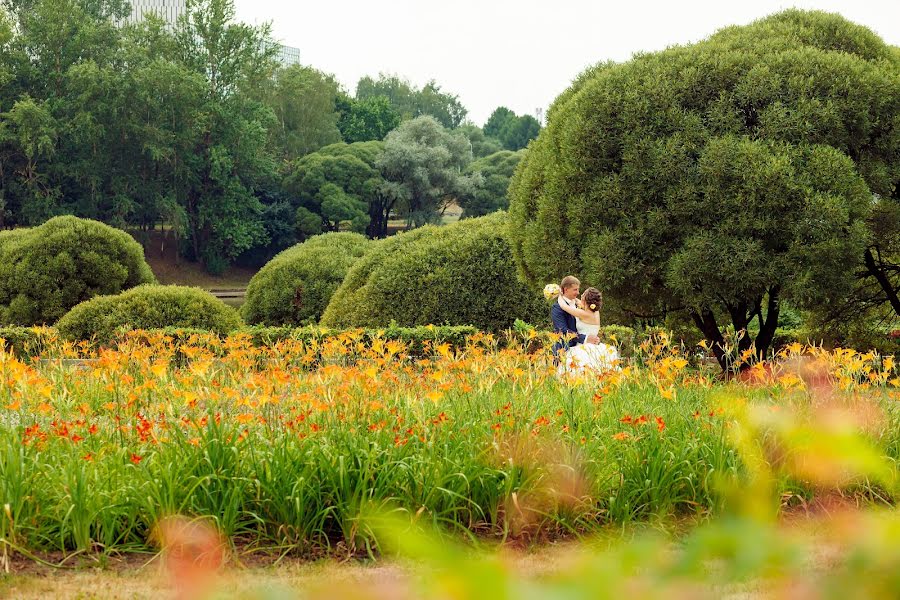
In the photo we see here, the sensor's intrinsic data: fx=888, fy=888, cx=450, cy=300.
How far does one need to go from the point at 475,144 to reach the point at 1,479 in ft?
219

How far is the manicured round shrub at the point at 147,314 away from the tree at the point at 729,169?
7.32 m

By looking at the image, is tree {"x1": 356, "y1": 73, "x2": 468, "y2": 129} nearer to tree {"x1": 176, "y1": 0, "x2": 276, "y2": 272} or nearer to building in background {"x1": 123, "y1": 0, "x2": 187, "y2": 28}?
building in background {"x1": 123, "y1": 0, "x2": 187, "y2": 28}

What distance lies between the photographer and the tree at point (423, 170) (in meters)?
45.7

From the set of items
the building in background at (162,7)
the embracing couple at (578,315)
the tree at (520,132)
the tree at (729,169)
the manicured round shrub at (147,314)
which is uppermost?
the building in background at (162,7)

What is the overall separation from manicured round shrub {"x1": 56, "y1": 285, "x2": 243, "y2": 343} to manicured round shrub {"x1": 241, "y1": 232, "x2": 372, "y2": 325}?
358 centimetres

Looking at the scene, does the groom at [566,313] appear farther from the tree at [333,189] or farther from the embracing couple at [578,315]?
the tree at [333,189]

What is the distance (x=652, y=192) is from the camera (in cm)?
1027

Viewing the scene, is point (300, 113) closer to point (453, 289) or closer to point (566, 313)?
point (453, 289)

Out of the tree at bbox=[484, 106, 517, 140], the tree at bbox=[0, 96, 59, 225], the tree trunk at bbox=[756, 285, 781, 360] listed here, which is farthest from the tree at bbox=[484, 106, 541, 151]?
the tree trunk at bbox=[756, 285, 781, 360]

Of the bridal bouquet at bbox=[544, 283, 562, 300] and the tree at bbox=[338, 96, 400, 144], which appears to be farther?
the tree at bbox=[338, 96, 400, 144]

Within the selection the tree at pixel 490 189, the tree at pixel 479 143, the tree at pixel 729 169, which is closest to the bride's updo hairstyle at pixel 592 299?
the tree at pixel 729 169

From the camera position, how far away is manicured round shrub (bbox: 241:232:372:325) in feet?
65.7

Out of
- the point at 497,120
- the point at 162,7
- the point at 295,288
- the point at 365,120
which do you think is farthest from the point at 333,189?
the point at 162,7

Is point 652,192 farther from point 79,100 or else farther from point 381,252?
point 79,100
